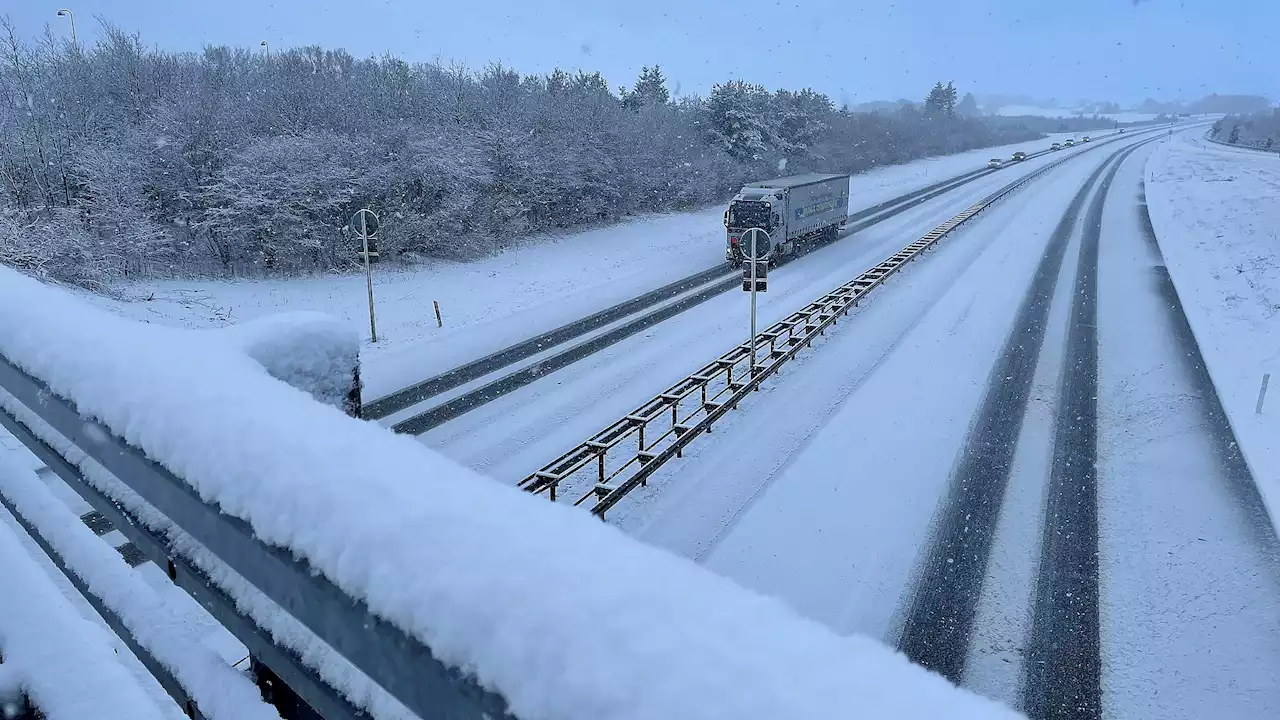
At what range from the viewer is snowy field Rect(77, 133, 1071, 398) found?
21.0 m

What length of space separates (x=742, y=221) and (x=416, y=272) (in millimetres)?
13241

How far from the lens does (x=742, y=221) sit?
30344 millimetres

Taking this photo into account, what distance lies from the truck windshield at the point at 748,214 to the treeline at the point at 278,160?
445 inches

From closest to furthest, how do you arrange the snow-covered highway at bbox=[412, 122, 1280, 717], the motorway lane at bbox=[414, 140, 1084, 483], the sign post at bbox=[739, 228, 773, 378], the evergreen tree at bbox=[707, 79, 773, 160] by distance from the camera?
the snow-covered highway at bbox=[412, 122, 1280, 717], the motorway lane at bbox=[414, 140, 1084, 483], the sign post at bbox=[739, 228, 773, 378], the evergreen tree at bbox=[707, 79, 773, 160]

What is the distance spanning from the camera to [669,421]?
15.5 metres

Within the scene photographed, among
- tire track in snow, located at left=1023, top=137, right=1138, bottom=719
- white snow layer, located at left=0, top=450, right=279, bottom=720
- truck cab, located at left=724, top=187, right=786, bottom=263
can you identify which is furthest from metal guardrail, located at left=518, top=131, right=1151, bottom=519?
truck cab, located at left=724, top=187, right=786, bottom=263

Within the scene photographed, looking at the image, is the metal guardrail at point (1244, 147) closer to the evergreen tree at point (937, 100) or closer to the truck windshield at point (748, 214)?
the evergreen tree at point (937, 100)

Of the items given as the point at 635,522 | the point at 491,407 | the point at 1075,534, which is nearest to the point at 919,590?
the point at 1075,534

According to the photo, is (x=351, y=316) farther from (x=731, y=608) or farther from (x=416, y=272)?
(x=731, y=608)

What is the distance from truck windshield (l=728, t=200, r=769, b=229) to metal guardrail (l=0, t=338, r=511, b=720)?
95.3 ft

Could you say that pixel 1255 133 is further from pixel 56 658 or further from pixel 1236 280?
pixel 56 658

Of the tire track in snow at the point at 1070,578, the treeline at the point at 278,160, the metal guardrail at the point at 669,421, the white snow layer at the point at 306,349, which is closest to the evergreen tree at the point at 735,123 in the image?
the treeline at the point at 278,160

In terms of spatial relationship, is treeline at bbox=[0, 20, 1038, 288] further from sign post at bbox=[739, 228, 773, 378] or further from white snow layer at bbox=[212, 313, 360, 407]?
white snow layer at bbox=[212, 313, 360, 407]

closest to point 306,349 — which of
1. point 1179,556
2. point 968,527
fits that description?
point 968,527
